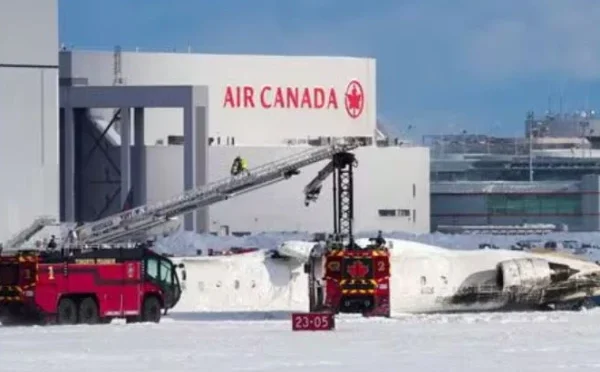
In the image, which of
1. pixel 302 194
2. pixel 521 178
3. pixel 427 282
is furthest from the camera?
pixel 521 178

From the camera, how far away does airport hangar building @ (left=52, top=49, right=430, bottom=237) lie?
112 meters

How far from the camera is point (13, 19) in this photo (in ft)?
286

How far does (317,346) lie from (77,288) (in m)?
13.1

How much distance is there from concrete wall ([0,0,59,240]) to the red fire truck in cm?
2961

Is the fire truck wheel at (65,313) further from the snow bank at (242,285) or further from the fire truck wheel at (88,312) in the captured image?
the snow bank at (242,285)

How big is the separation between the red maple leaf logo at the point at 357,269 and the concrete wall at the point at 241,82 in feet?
196

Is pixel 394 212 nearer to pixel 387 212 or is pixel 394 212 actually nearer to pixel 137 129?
pixel 387 212

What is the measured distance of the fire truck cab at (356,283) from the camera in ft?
186

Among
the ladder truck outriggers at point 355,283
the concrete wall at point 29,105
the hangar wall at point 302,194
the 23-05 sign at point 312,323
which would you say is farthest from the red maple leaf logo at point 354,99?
the 23-05 sign at point 312,323

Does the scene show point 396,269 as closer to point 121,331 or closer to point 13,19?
point 121,331

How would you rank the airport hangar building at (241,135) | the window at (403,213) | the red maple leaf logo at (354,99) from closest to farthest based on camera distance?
the airport hangar building at (241,135), the window at (403,213), the red maple leaf logo at (354,99)

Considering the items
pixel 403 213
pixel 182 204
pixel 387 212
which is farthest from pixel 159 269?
pixel 403 213

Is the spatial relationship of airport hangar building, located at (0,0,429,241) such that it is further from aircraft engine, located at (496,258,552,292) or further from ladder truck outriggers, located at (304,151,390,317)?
ladder truck outriggers, located at (304,151,390,317)

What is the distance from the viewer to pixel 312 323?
49.1m
